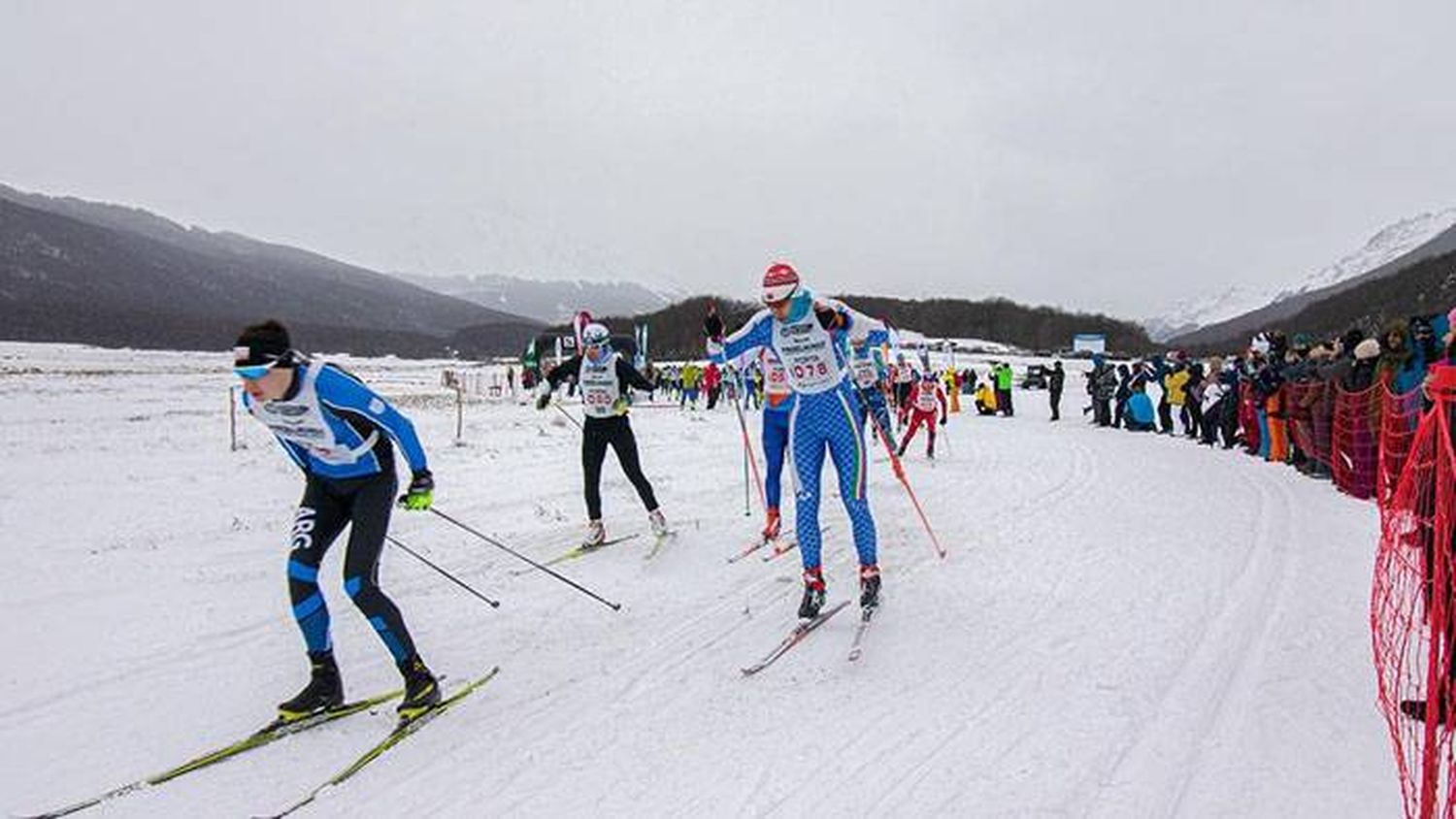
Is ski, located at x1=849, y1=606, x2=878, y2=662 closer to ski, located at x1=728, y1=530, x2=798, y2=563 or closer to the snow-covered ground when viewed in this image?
the snow-covered ground

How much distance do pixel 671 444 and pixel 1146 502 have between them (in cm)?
1089

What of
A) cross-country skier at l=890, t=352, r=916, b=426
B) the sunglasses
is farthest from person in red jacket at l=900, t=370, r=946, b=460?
the sunglasses

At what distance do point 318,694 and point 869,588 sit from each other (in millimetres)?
3493

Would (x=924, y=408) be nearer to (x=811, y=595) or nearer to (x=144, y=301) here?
(x=811, y=595)

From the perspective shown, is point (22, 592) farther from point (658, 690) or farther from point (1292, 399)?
point (1292, 399)

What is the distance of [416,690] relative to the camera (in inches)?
179

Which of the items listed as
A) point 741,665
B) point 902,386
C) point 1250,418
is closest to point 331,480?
point 741,665

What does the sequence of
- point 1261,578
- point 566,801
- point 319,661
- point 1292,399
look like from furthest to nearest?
point 1292,399 → point 1261,578 → point 319,661 → point 566,801

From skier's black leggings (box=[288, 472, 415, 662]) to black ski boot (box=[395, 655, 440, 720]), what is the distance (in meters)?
0.06

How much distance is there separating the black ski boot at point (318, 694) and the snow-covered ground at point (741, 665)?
0.71 feet

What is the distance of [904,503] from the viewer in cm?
1027

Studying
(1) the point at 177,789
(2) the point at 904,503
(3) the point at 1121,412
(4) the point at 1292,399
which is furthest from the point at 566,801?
(3) the point at 1121,412

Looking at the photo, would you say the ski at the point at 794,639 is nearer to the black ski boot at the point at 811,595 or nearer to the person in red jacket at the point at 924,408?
the black ski boot at the point at 811,595

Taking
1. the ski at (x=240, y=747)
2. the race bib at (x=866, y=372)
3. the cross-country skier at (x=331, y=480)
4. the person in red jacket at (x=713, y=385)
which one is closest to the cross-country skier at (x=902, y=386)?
the race bib at (x=866, y=372)
